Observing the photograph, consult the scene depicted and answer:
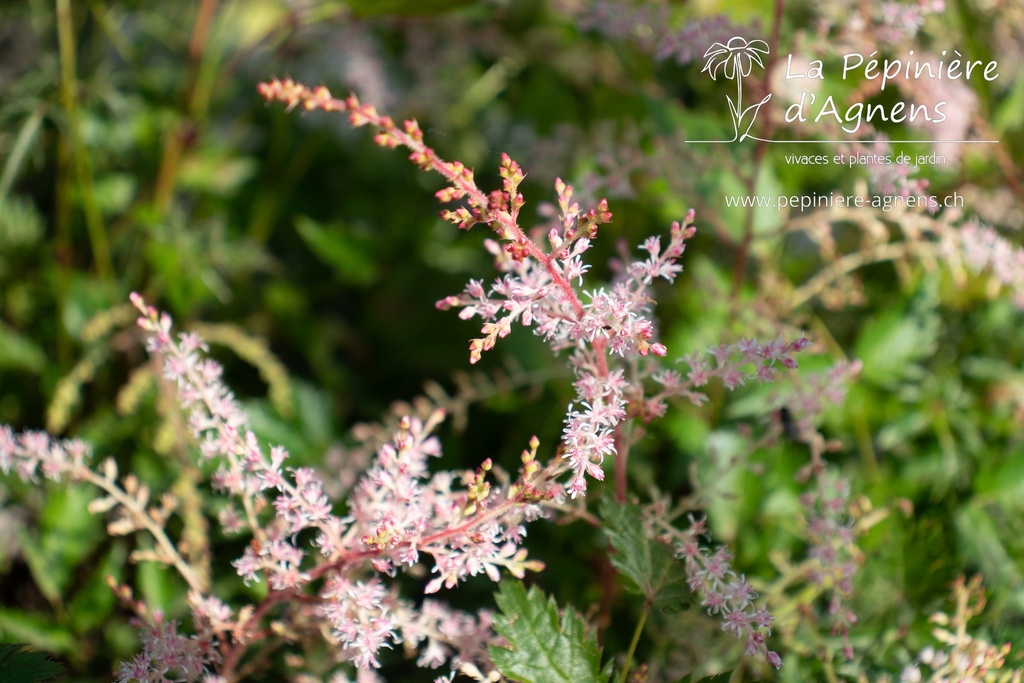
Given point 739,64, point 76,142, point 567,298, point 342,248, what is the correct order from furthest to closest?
1. point 342,248
2. point 76,142
3. point 739,64
4. point 567,298

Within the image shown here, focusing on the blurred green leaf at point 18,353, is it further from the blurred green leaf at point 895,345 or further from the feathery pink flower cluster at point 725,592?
the blurred green leaf at point 895,345

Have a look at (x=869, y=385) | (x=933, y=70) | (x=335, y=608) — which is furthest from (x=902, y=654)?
(x=933, y=70)

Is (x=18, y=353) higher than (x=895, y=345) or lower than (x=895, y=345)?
higher

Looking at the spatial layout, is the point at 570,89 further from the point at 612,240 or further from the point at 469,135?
the point at 612,240

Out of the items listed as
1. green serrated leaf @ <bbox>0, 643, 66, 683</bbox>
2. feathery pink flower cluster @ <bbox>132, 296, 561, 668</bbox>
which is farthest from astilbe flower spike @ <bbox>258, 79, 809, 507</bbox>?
green serrated leaf @ <bbox>0, 643, 66, 683</bbox>

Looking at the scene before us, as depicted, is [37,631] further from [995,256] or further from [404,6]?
[995,256]

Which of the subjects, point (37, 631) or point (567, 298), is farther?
point (37, 631)

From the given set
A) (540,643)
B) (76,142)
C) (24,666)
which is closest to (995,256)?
(540,643)
